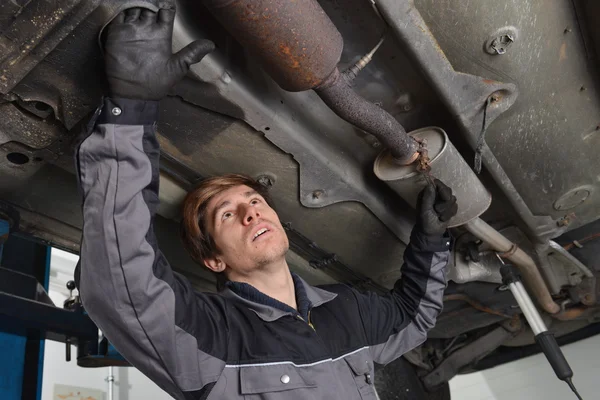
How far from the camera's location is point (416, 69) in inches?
35.3

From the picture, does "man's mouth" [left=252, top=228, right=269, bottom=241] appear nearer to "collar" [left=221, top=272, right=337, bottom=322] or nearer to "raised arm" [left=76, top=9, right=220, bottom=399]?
"collar" [left=221, top=272, right=337, bottom=322]

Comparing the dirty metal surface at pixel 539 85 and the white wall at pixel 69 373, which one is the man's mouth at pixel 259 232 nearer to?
the dirty metal surface at pixel 539 85

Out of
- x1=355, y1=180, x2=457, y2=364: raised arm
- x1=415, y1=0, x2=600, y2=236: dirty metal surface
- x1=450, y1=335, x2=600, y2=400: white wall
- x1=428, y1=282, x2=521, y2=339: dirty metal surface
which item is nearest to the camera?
x1=415, y1=0, x2=600, y2=236: dirty metal surface

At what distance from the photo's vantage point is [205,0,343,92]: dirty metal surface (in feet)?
2.20

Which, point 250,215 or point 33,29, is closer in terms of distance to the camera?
point 33,29

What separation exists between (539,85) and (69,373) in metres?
3.49

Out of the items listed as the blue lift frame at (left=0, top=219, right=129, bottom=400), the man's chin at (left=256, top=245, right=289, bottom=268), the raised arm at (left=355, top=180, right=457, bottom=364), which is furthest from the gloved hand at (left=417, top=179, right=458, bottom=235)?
the blue lift frame at (left=0, top=219, right=129, bottom=400)

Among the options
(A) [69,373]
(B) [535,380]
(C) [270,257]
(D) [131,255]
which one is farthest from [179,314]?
(A) [69,373]

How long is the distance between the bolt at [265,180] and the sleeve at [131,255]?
29 centimetres

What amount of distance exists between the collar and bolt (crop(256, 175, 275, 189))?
206 mm

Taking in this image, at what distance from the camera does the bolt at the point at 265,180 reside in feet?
3.44

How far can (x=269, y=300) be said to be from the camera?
3.32 ft

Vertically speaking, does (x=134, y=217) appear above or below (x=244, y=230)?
below

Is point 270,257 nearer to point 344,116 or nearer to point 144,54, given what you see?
point 344,116
